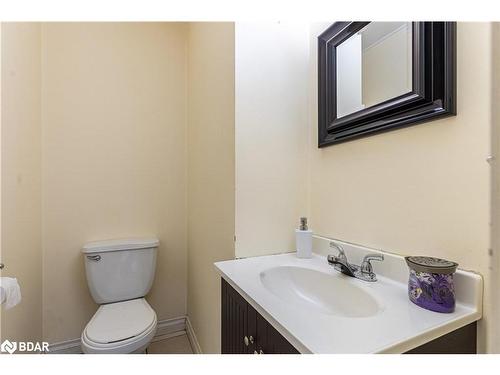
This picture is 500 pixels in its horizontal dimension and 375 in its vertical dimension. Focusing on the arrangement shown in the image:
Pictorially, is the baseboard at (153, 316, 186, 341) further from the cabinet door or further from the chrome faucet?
the chrome faucet

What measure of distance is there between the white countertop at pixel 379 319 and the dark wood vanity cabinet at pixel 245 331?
34mm

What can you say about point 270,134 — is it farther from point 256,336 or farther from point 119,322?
point 119,322

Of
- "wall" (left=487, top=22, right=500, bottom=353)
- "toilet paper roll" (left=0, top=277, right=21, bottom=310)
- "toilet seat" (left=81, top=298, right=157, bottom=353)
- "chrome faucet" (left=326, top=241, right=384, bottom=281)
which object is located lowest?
"toilet seat" (left=81, top=298, right=157, bottom=353)

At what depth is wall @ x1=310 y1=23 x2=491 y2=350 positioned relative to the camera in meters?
0.60

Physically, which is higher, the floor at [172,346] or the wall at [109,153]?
the wall at [109,153]

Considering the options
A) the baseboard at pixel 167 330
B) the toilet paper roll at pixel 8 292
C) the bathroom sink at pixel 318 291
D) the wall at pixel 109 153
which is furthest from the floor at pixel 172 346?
the bathroom sink at pixel 318 291

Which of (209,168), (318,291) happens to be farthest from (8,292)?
(318,291)

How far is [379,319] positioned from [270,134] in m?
0.78

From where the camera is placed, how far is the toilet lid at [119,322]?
1160mm

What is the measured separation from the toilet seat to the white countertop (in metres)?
0.72

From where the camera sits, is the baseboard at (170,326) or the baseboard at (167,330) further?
the baseboard at (170,326)

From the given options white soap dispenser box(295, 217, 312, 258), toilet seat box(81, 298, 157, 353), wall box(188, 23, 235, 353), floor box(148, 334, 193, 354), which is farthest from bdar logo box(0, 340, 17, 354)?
white soap dispenser box(295, 217, 312, 258)

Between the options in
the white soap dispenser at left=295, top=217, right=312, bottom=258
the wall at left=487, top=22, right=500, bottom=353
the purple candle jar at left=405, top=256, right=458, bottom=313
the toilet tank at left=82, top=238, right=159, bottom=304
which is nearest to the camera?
the wall at left=487, top=22, right=500, bottom=353

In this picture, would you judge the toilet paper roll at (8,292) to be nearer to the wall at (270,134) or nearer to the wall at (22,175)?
the wall at (22,175)
